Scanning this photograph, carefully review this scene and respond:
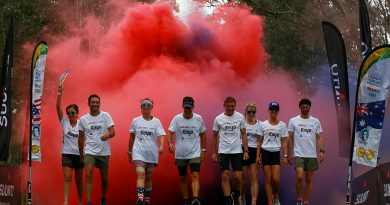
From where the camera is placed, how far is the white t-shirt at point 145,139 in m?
15.8

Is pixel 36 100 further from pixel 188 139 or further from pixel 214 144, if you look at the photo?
pixel 214 144

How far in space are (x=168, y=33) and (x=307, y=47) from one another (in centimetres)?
1938

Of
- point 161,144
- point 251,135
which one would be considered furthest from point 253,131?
point 161,144

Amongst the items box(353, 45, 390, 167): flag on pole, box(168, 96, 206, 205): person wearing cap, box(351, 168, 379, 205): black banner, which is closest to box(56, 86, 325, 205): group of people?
box(168, 96, 206, 205): person wearing cap

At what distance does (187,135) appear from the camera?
1623 centimetres

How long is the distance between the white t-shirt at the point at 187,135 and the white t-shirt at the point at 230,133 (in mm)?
370

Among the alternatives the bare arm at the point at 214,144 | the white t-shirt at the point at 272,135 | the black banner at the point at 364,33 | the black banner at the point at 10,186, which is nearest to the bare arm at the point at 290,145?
the white t-shirt at the point at 272,135

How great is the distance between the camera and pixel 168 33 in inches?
787

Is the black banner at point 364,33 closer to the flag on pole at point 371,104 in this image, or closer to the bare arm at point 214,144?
the flag on pole at point 371,104

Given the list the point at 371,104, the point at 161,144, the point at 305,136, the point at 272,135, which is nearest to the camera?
the point at 371,104

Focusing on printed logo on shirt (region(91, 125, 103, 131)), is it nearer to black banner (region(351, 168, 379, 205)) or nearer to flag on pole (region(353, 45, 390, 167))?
flag on pole (region(353, 45, 390, 167))

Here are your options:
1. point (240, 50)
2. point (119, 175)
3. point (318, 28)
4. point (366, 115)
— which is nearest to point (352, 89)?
point (240, 50)

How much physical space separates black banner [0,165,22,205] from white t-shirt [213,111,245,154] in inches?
144

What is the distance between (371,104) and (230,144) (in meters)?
3.36
